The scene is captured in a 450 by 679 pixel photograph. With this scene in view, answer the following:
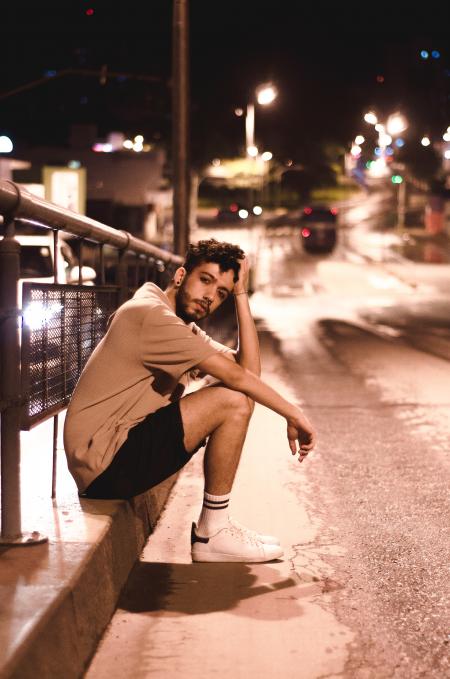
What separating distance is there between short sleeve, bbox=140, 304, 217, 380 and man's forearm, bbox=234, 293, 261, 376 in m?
0.91

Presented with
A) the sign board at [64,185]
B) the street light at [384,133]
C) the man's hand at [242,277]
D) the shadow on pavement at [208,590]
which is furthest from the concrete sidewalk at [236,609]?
the street light at [384,133]

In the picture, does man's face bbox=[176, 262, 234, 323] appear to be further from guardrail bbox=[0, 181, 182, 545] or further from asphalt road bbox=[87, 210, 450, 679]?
asphalt road bbox=[87, 210, 450, 679]

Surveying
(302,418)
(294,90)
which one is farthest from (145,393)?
(294,90)

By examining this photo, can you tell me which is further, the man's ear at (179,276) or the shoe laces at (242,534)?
the man's ear at (179,276)

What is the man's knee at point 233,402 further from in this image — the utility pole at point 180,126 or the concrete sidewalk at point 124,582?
the utility pole at point 180,126

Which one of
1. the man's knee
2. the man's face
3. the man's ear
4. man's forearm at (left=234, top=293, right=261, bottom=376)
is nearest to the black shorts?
the man's knee

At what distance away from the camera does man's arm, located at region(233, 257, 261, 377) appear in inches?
193

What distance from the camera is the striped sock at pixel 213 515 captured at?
4.34m

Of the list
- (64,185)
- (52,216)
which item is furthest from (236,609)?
(64,185)

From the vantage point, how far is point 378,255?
62062mm

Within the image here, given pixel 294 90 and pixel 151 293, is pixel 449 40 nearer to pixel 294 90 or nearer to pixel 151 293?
pixel 294 90

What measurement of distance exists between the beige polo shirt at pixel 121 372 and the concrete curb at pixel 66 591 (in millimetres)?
275

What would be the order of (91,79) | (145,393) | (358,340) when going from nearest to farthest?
1. (145,393)
2. (358,340)
3. (91,79)

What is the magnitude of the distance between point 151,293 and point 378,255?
5895 centimetres
